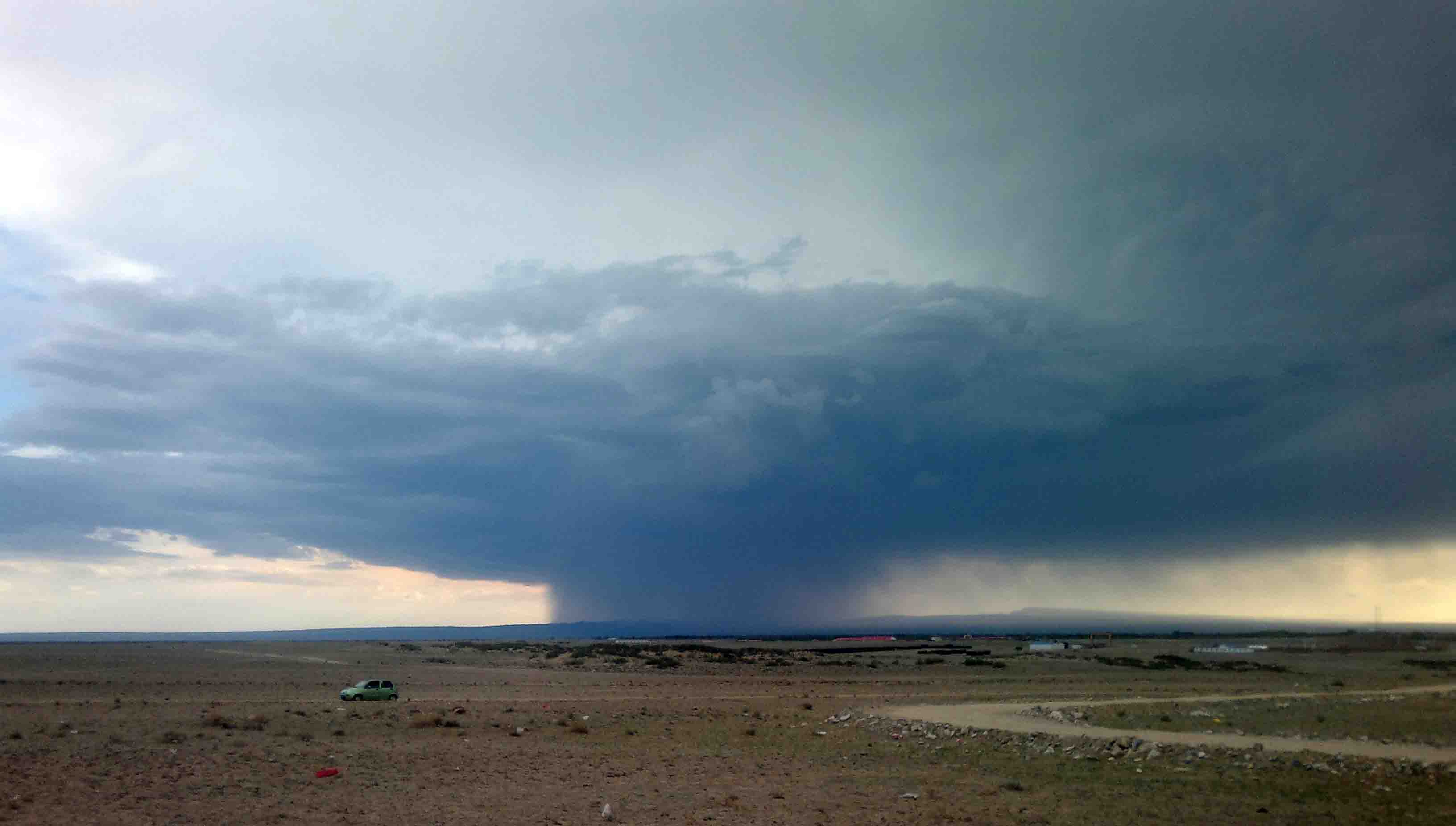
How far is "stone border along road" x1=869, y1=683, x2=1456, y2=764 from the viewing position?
86.9ft

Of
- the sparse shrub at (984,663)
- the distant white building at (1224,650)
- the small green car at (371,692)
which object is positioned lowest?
the distant white building at (1224,650)

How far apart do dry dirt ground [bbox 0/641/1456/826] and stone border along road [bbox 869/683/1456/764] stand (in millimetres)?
963

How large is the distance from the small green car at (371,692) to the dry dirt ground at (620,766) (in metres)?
1.75

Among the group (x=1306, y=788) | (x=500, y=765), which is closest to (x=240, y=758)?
(x=500, y=765)

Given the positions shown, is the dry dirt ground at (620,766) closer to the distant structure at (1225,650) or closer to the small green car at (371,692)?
the small green car at (371,692)

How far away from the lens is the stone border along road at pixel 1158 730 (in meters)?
26.5

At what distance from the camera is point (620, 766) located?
28953 mm

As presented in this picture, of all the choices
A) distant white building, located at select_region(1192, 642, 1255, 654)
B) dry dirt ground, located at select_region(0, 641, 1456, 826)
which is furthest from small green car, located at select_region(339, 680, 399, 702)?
distant white building, located at select_region(1192, 642, 1255, 654)

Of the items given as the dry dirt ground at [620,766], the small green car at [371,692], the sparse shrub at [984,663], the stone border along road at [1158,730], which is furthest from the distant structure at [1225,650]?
the small green car at [371,692]

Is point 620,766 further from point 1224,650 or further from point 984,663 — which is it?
point 1224,650

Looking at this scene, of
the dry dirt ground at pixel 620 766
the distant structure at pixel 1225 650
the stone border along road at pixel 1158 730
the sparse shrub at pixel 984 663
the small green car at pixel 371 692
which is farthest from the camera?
the distant structure at pixel 1225 650

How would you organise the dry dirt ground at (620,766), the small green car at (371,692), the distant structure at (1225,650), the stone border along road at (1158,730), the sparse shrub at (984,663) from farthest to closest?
the distant structure at (1225,650), the sparse shrub at (984,663), the small green car at (371,692), the stone border along road at (1158,730), the dry dirt ground at (620,766)

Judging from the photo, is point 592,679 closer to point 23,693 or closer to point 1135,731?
point 23,693

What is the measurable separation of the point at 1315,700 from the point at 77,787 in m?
53.0
